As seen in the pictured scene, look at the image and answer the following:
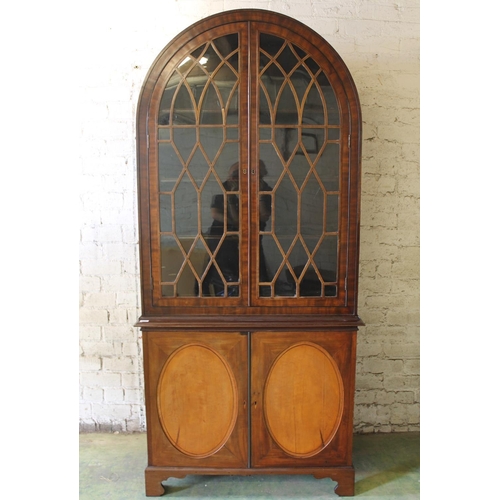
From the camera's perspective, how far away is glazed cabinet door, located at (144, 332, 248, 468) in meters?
1.73

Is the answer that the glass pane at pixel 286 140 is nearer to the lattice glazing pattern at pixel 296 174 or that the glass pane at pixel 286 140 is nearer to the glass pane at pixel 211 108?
the lattice glazing pattern at pixel 296 174

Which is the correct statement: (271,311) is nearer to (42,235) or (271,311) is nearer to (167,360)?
(167,360)

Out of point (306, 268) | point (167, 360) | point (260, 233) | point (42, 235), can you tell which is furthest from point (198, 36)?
point (167, 360)

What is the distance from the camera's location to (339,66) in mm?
1660

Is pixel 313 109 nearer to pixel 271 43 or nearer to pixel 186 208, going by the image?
pixel 271 43

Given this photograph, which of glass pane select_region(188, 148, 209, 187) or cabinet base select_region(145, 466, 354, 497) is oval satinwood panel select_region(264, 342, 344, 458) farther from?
glass pane select_region(188, 148, 209, 187)

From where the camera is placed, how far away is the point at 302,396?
1751mm

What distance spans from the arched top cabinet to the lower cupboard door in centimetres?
15

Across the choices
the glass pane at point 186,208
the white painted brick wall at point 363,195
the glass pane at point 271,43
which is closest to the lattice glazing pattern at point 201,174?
the glass pane at point 186,208

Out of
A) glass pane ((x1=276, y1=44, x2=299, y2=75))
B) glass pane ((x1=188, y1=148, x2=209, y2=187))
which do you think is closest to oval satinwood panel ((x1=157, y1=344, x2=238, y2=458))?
glass pane ((x1=188, y1=148, x2=209, y2=187))

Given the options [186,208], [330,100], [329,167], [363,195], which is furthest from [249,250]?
[363,195]

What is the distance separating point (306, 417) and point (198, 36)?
1821 mm

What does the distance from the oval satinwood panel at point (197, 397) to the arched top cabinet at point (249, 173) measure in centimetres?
22

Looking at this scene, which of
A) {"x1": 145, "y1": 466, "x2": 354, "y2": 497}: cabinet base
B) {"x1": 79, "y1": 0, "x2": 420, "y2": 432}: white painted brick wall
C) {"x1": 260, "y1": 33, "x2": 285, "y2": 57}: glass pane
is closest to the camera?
{"x1": 260, "y1": 33, "x2": 285, "y2": 57}: glass pane
